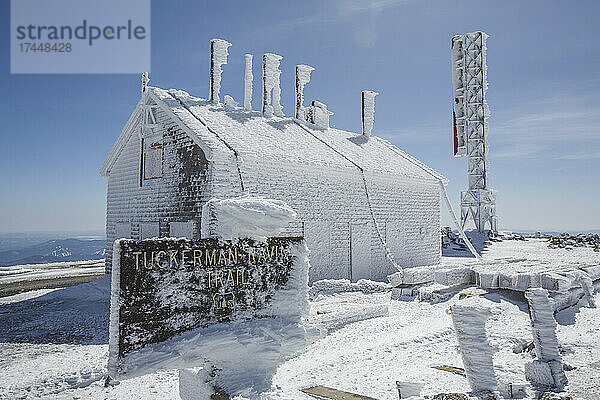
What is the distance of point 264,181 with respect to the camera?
13.5 metres

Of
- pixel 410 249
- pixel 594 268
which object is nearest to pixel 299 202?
pixel 410 249

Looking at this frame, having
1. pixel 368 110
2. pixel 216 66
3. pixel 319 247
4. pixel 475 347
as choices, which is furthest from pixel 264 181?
pixel 368 110

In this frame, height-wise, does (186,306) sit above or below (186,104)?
below

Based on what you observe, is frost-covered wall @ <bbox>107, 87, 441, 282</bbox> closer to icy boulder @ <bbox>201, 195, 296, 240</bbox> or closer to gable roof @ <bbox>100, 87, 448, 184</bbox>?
gable roof @ <bbox>100, 87, 448, 184</bbox>

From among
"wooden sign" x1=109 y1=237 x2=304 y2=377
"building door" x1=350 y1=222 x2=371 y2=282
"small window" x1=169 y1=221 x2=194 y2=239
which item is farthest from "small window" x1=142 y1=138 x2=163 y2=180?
"wooden sign" x1=109 y1=237 x2=304 y2=377

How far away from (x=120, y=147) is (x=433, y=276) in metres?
12.8

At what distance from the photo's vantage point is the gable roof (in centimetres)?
1321

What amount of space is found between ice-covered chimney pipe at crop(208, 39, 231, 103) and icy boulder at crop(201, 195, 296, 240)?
37.7ft

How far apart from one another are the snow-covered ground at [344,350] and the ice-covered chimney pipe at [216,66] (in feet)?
28.4

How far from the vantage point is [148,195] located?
49.5 feet

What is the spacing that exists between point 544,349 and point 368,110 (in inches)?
705

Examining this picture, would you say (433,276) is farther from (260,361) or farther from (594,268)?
(260,361)

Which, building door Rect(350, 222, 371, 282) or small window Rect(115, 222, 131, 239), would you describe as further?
building door Rect(350, 222, 371, 282)

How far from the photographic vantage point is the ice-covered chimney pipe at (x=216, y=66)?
16827mm
